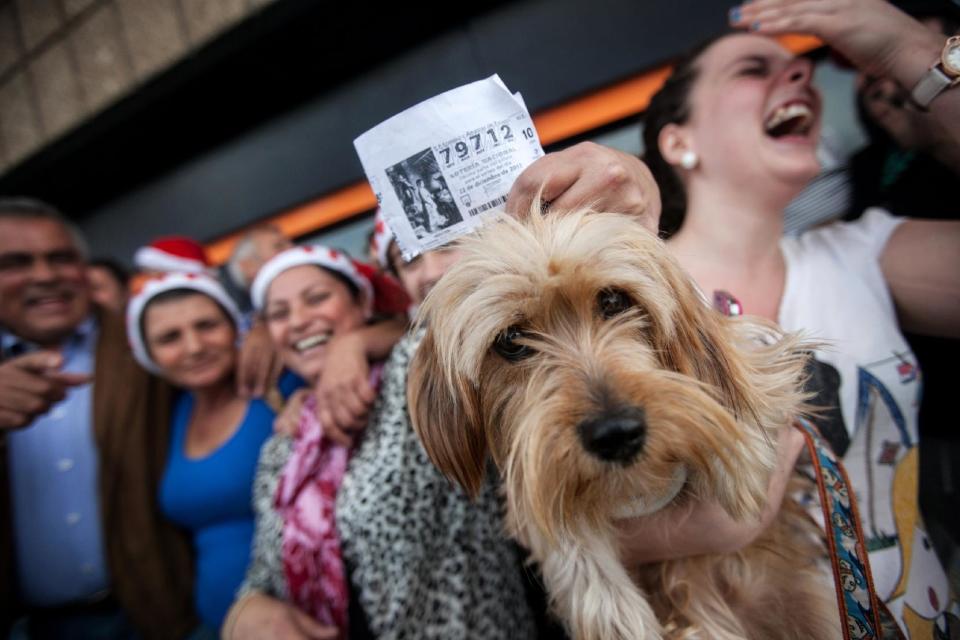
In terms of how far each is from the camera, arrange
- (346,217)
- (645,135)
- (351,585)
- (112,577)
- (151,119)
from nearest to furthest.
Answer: (351,585) → (645,135) → (112,577) → (346,217) → (151,119)

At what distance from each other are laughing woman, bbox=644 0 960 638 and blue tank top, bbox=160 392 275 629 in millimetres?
1896

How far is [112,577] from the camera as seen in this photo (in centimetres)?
204

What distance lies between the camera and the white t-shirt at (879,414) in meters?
1.11

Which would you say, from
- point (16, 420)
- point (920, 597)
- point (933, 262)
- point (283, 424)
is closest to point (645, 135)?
point (933, 262)

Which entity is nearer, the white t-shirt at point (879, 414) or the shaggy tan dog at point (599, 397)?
the shaggy tan dog at point (599, 397)

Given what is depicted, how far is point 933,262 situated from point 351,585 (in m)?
1.95

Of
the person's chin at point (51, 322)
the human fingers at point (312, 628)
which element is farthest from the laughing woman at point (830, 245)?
the person's chin at point (51, 322)

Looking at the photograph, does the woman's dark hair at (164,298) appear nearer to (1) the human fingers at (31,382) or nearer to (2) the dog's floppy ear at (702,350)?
(1) the human fingers at (31,382)

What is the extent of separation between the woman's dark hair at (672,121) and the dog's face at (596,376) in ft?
1.74

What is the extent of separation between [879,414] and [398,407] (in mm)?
1318

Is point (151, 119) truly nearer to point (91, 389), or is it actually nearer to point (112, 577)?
point (91, 389)

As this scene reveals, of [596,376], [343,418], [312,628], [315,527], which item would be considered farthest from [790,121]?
[312,628]

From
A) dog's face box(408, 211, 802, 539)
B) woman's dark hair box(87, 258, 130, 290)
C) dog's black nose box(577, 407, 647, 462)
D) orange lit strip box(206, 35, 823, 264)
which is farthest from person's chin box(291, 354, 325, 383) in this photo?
woman's dark hair box(87, 258, 130, 290)

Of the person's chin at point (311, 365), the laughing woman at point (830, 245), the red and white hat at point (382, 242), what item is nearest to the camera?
the laughing woman at point (830, 245)
